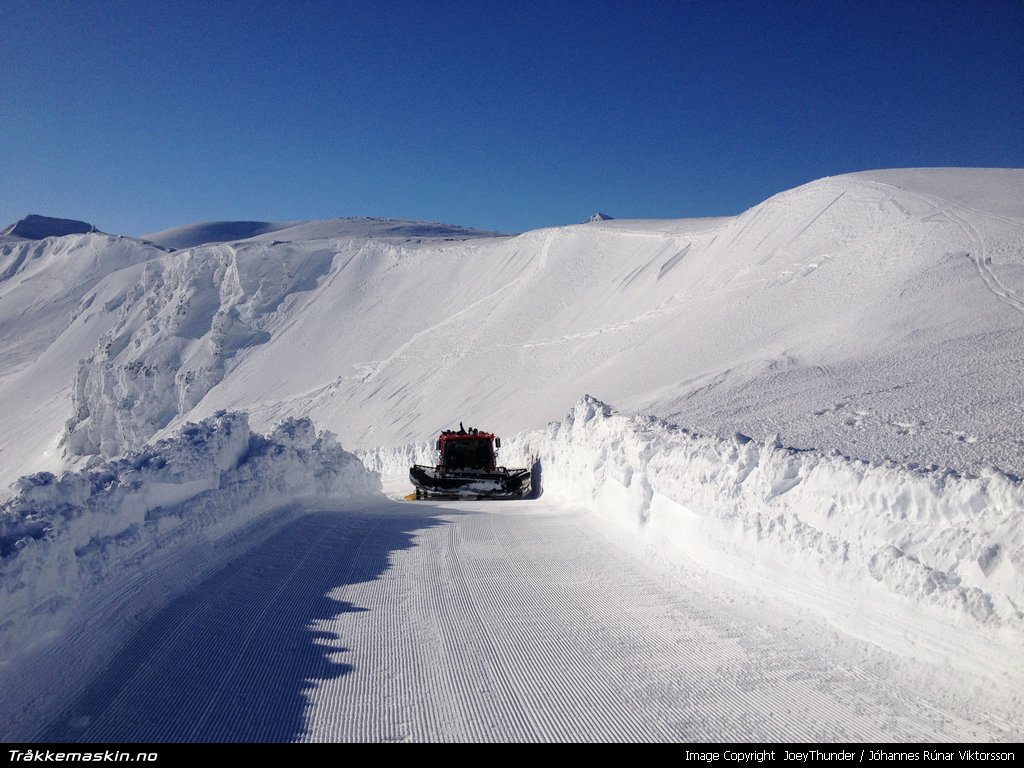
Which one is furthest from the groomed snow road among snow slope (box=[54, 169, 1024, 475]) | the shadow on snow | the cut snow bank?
snow slope (box=[54, 169, 1024, 475])

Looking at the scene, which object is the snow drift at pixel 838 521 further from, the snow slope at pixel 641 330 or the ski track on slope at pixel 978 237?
the ski track on slope at pixel 978 237

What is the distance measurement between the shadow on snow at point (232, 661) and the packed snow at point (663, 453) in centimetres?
9

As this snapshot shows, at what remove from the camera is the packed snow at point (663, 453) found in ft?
15.2

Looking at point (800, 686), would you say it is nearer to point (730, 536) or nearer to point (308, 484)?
point (730, 536)

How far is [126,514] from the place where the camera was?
6.75m

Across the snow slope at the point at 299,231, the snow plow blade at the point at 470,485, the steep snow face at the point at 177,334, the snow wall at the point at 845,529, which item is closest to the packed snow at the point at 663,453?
the snow wall at the point at 845,529

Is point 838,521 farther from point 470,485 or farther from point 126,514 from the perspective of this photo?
point 470,485

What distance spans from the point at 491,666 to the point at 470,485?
10565 mm

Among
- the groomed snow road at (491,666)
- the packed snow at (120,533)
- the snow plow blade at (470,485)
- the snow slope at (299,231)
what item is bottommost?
the groomed snow road at (491,666)

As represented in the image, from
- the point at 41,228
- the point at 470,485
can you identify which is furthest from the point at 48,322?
the point at 470,485

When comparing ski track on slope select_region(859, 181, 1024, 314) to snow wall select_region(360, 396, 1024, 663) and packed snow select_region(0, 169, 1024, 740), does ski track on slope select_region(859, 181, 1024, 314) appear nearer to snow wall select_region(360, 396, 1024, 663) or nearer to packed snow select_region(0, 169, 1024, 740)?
packed snow select_region(0, 169, 1024, 740)

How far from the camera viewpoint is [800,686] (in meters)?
4.72

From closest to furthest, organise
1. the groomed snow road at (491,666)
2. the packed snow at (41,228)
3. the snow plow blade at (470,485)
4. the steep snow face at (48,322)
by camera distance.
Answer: the groomed snow road at (491,666)
the snow plow blade at (470,485)
the steep snow face at (48,322)
the packed snow at (41,228)
